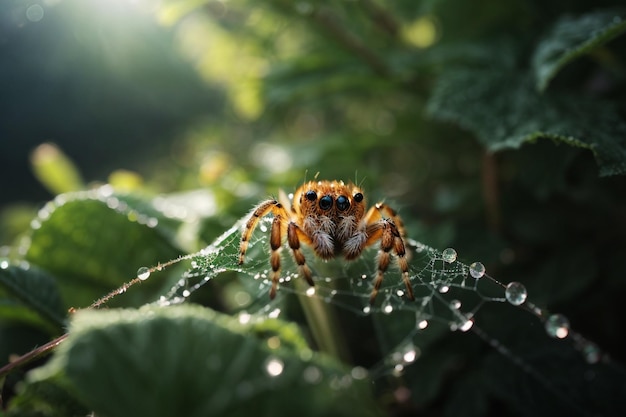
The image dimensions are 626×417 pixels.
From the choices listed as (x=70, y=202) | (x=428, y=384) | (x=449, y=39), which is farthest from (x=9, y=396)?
(x=449, y=39)

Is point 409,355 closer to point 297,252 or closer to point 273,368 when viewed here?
point 297,252

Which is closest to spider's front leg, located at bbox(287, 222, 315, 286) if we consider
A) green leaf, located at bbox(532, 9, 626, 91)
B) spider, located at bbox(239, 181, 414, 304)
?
spider, located at bbox(239, 181, 414, 304)

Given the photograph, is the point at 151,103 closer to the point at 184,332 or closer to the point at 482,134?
the point at 482,134

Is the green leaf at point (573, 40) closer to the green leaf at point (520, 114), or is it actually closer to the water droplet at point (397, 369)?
the green leaf at point (520, 114)

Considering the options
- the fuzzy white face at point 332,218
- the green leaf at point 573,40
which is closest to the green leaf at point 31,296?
the fuzzy white face at point 332,218

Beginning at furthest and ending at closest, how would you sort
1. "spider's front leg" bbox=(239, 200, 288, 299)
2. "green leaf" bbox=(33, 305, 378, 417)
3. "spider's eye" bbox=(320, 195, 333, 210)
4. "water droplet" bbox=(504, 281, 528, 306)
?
1. "spider's eye" bbox=(320, 195, 333, 210)
2. "spider's front leg" bbox=(239, 200, 288, 299)
3. "water droplet" bbox=(504, 281, 528, 306)
4. "green leaf" bbox=(33, 305, 378, 417)

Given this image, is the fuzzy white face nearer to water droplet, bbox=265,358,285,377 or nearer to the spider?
the spider
